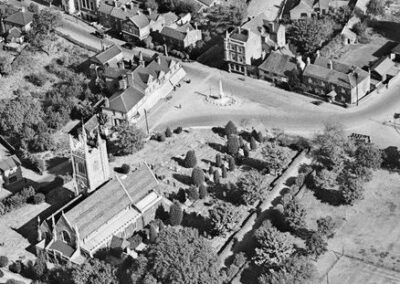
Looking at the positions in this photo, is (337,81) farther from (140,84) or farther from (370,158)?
(140,84)

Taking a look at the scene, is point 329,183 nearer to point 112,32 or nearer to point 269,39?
point 269,39

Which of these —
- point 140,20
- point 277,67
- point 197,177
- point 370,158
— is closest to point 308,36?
point 277,67

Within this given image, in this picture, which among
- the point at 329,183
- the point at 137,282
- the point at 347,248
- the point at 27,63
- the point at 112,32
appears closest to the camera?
the point at 137,282

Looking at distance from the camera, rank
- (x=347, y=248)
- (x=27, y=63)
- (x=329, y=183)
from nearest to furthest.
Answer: (x=347, y=248), (x=329, y=183), (x=27, y=63)

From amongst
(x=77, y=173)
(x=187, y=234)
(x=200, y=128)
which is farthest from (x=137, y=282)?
(x=200, y=128)

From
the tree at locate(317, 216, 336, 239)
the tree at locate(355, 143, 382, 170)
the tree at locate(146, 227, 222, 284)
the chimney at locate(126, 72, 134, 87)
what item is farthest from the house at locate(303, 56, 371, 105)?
the tree at locate(146, 227, 222, 284)

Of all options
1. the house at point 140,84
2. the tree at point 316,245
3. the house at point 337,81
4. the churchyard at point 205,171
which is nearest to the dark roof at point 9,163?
the churchyard at point 205,171
